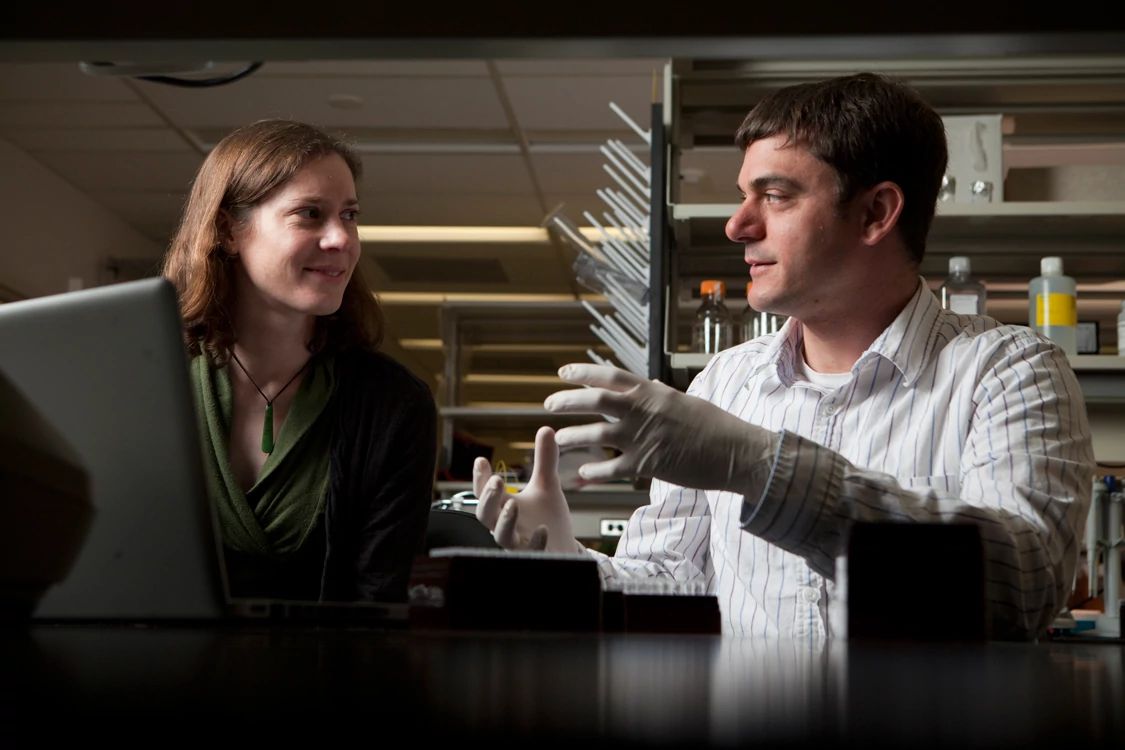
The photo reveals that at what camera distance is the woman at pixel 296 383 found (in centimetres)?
150

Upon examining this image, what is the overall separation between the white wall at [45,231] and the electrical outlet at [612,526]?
120 inches

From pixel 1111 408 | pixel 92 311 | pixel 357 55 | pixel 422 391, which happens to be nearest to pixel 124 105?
pixel 422 391

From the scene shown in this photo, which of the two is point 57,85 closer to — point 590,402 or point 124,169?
point 124,169

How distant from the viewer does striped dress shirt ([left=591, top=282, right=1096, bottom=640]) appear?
112cm

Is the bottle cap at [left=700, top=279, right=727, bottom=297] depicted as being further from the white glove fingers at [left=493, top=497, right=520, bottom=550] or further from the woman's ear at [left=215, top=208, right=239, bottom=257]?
the white glove fingers at [left=493, top=497, right=520, bottom=550]

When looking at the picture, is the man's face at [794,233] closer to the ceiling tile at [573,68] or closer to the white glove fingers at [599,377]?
the white glove fingers at [599,377]

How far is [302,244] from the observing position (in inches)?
66.5

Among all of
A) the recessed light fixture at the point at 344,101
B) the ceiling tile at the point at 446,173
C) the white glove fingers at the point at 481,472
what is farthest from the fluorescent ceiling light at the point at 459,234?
the white glove fingers at the point at 481,472

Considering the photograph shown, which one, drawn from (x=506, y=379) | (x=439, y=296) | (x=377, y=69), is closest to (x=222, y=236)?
(x=377, y=69)

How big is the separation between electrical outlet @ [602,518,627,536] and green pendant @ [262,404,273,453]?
1.42m

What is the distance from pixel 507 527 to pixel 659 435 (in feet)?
0.53

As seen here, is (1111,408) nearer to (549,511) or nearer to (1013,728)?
(549,511)

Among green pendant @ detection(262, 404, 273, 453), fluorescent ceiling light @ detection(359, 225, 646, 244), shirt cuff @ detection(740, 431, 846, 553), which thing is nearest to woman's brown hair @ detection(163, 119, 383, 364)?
green pendant @ detection(262, 404, 273, 453)

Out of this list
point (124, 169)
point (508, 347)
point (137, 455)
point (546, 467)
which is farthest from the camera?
point (508, 347)
